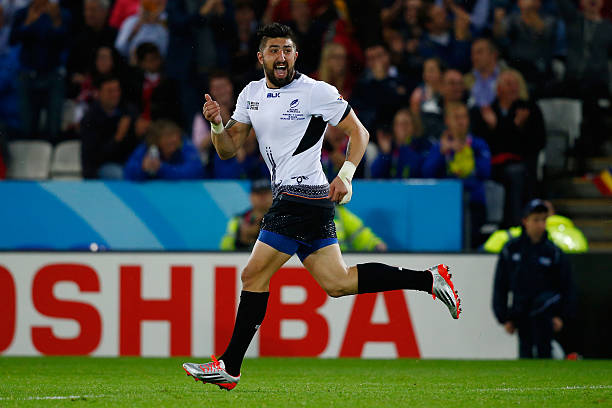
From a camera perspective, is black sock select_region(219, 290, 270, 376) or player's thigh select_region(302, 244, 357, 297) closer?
black sock select_region(219, 290, 270, 376)

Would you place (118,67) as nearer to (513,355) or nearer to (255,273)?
(513,355)

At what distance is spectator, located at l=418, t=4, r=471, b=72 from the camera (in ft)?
46.0

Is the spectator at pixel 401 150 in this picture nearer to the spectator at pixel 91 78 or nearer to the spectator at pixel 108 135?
the spectator at pixel 108 135

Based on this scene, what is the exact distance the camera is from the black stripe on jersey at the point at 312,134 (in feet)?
22.3

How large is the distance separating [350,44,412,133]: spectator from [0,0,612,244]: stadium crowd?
0.02 metres

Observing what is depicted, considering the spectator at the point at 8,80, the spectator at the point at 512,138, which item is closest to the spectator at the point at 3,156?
the spectator at the point at 8,80

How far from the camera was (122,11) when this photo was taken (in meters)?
14.9

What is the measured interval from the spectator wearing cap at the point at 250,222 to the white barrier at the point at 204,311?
0.44m

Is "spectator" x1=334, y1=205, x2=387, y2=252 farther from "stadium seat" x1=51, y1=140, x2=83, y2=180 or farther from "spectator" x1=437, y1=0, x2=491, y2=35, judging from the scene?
"spectator" x1=437, y1=0, x2=491, y2=35

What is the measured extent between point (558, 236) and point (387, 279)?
5.22m

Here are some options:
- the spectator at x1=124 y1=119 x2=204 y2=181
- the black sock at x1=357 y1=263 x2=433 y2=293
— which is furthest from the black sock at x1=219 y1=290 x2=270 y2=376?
the spectator at x1=124 y1=119 x2=204 y2=181

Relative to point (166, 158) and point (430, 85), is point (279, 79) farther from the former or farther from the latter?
point (430, 85)

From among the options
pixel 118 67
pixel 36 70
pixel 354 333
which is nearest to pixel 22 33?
pixel 36 70

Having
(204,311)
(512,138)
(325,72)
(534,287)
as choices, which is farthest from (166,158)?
(534,287)
